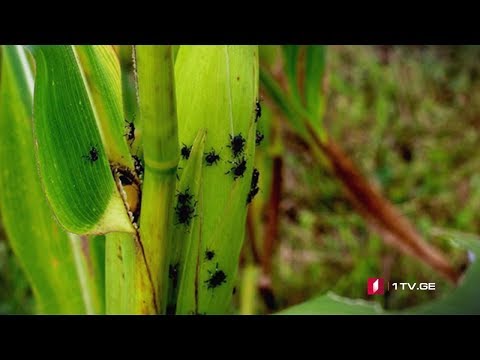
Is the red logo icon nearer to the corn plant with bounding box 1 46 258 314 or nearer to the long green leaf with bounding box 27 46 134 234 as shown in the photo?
the corn plant with bounding box 1 46 258 314

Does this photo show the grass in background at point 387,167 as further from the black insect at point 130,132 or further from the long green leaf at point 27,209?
the black insect at point 130,132

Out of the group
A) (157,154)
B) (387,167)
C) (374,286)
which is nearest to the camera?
(157,154)

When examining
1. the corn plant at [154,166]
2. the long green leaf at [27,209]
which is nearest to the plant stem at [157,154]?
the corn plant at [154,166]

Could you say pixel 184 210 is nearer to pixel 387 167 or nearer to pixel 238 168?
pixel 238 168

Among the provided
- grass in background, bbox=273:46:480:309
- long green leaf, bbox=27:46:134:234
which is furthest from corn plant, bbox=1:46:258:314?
grass in background, bbox=273:46:480:309

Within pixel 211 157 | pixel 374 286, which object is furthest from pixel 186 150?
pixel 374 286
